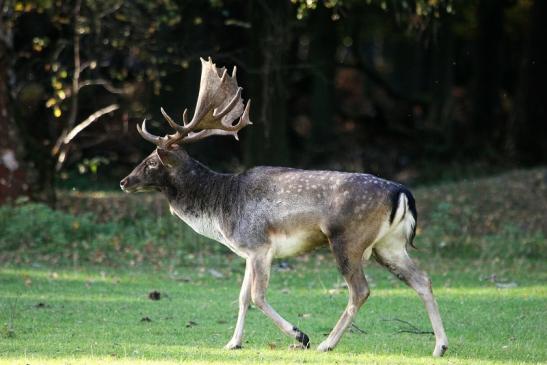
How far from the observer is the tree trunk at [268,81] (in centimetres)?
1884

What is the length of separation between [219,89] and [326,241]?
222 cm

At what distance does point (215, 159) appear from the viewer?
81.6 feet

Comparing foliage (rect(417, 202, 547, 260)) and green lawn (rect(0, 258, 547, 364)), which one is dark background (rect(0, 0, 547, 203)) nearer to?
foliage (rect(417, 202, 547, 260))

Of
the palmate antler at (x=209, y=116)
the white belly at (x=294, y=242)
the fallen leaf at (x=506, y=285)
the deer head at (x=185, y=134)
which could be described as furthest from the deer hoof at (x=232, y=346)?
the fallen leaf at (x=506, y=285)

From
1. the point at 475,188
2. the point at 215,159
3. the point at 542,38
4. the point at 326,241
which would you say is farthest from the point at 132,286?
the point at 542,38

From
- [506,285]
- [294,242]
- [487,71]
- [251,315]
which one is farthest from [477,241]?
[487,71]

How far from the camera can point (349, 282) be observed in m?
9.56

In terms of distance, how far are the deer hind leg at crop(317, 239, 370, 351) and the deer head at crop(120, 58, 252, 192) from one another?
6.53 ft

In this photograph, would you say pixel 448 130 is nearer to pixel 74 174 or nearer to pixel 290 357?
pixel 74 174

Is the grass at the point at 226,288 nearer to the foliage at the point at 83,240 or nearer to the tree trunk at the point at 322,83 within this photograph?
the foliage at the point at 83,240

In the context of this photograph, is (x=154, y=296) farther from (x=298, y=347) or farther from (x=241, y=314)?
(x=298, y=347)

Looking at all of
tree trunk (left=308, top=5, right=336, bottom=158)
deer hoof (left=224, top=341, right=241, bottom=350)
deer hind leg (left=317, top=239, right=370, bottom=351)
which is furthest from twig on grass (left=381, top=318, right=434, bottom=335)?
tree trunk (left=308, top=5, right=336, bottom=158)

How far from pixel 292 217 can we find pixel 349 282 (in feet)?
2.64

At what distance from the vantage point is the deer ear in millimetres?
10742
